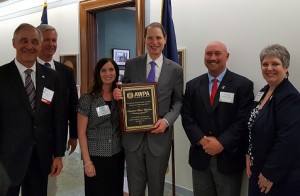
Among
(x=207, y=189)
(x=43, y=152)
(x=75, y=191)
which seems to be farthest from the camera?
(x=75, y=191)

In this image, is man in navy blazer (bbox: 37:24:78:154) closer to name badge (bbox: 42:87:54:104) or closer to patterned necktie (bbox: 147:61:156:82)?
name badge (bbox: 42:87:54:104)

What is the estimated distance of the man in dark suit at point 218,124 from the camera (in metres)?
2.31

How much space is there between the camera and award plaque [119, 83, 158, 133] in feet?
7.19

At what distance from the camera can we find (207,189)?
8.18 ft

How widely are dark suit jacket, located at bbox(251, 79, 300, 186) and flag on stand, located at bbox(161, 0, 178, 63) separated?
1303mm

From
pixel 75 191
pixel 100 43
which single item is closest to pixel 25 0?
pixel 100 43

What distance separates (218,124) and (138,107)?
0.68 m

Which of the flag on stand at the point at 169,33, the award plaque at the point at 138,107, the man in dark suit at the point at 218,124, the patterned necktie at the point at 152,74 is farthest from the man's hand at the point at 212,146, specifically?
the flag on stand at the point at 169,33

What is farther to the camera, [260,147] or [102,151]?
[102,151]

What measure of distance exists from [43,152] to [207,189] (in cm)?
138

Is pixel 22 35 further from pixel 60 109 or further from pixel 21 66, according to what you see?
pixel 60 109

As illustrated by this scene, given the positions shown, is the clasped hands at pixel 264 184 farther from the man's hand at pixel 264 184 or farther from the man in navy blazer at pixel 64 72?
the man in navy blazer at pixel 64 72

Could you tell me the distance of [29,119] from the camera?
6.63 feet

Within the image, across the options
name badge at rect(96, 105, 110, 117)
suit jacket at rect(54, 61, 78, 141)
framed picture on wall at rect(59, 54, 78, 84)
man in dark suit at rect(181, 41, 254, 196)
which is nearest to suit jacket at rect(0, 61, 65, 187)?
name badge at rect(96, 105, 110, 117)
